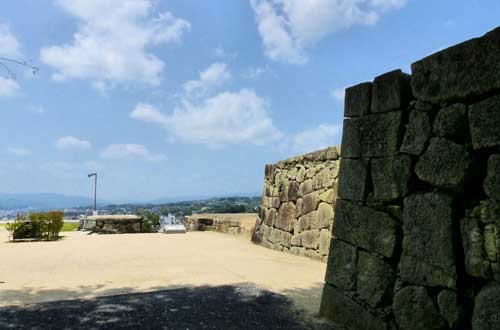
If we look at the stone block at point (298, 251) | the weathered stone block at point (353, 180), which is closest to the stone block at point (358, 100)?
the weathered stone block at point (353, 180)

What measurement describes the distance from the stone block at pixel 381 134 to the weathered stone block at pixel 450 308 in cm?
121

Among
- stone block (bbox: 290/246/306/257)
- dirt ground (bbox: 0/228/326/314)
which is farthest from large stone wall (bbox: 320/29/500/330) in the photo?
stone block (bbox: 290/246/306/257)

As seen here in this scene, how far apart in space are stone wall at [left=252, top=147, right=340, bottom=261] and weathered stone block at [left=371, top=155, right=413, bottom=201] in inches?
143

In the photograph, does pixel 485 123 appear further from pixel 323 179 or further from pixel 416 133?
pixel 323 179

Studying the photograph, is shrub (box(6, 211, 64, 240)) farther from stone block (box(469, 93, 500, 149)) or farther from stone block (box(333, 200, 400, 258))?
stone block (box(469, 93, 500, 149))

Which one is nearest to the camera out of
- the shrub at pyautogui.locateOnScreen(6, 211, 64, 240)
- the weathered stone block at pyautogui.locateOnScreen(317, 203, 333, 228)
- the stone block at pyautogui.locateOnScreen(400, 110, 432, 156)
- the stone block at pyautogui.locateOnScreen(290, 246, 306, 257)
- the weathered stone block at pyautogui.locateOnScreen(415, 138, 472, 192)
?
the weathered stone block at pyautogui.locateOnScreen(415, 138, 472, 192)

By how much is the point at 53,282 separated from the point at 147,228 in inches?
397

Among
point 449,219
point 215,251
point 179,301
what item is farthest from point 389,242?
point 215,251

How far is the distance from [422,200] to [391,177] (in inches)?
16.5

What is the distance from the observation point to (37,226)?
11.6 meters

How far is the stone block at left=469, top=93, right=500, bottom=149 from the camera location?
254 centimetres

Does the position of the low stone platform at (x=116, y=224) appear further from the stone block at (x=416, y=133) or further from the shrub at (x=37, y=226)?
the stone block at (x=416, y=133)

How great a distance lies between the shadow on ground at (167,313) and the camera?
3.73 m

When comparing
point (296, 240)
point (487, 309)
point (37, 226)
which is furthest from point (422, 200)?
point (37, 226)
